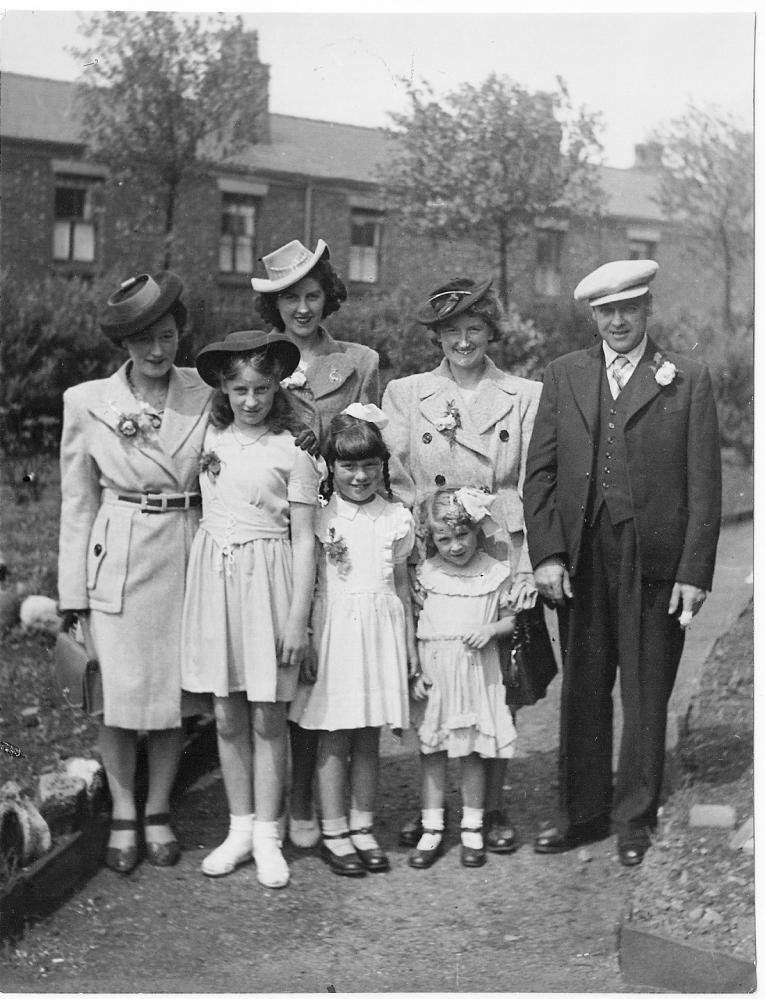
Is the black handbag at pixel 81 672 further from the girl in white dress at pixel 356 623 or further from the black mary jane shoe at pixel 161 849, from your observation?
the girl in white dress at pixel 356 623

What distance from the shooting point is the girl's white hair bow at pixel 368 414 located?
13.9 feet

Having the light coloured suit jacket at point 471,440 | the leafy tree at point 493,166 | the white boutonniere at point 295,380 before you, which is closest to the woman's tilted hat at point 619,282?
the light coloured suit jacket at point 471,440

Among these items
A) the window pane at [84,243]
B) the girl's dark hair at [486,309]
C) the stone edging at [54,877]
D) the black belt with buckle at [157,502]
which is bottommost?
A: the stone edging at [54,877]

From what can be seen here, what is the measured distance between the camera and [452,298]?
4348 mm

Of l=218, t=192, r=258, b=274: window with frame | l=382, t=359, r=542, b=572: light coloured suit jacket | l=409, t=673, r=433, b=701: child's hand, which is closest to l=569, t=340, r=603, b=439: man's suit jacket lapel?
l=382, t=359, r=542, b=572: light coloured suit jacket

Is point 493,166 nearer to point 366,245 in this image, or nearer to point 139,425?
point 366,245

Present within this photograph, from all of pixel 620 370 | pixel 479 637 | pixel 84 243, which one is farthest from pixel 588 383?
Answer: pixel 84 243

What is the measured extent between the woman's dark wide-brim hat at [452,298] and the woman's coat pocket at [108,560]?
141 centimetres

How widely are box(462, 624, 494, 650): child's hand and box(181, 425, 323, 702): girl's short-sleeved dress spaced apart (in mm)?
669

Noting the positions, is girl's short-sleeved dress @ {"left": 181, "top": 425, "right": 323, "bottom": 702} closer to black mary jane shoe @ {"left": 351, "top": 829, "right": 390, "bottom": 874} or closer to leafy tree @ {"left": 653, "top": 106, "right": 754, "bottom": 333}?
black mary jane shoe @ {"left": 351, "top": 829, "right": 390, "bottom": 874}

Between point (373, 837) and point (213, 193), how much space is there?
5365 mm

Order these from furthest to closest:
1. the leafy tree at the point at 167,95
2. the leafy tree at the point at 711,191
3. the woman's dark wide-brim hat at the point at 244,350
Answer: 1. the leafy tree at the point at 711,191
2. the leafy tree at the point at 167,95
3. the woman's dark wide-brim hat at the point at 244,350

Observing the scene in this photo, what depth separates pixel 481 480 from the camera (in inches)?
177

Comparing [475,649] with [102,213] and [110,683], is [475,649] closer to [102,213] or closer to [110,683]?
[110,683]
